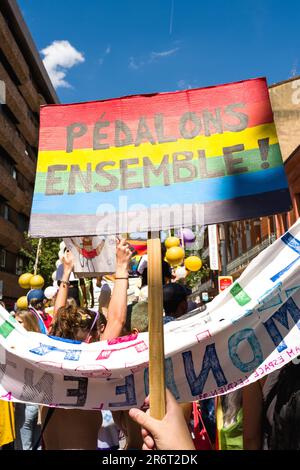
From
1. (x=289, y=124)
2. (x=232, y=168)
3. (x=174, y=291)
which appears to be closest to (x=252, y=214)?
(x=232, y=168)

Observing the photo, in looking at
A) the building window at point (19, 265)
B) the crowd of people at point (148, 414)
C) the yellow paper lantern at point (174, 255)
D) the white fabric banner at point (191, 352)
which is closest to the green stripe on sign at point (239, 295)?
the white fabric banner at point (191, 352)

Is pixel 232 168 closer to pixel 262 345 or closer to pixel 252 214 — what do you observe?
pixel 252 214

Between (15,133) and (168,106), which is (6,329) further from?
(15,133)

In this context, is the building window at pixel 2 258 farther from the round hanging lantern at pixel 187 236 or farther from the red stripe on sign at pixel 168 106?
the red stripe on sign at pixel 168 106

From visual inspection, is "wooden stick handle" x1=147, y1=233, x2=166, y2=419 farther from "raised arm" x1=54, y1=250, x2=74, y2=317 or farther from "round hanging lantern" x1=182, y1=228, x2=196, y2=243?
"round hanging lantern" x1=182, y1=228, x2=196, y2=243

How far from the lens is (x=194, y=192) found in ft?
7.36

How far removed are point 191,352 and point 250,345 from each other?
31cm

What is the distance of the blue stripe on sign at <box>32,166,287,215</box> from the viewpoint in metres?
2.20

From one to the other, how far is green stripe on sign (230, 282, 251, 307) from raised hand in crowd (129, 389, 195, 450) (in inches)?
35.8

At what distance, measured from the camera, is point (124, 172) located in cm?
233

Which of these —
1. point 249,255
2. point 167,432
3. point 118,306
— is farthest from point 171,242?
point 249,255

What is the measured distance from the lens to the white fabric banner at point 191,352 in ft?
7.26

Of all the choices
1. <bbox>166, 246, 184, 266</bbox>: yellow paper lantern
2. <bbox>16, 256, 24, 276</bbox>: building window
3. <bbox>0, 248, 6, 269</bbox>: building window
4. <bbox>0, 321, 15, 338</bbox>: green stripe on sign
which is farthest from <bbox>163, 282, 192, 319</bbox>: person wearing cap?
<bbox>16, 256, 24, 276</bbox>: building window

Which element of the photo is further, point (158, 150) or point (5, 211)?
point (5, 211)
